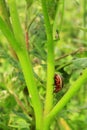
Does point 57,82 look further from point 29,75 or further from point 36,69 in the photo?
point 36,69

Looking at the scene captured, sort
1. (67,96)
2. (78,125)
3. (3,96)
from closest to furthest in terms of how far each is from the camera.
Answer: (67,96) → (3,96) → (78,125)

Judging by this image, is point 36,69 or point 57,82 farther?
point 36,69

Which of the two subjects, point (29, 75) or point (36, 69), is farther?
point (36, 69)

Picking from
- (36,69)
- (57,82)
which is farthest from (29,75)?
(36,69)

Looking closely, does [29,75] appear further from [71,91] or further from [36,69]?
[36,69]

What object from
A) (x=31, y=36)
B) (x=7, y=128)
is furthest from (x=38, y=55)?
(x=7, y=128)

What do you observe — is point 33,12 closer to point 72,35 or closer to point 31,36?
point 31,36

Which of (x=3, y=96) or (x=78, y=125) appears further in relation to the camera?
(x=78, y=125)

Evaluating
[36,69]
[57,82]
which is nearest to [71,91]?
[57,82]
